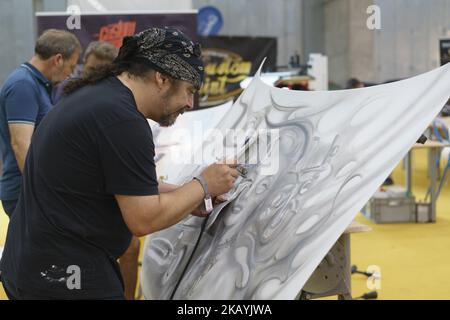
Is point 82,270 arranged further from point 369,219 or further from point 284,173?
point 369,219

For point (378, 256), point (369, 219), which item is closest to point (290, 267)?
point (378, 256)

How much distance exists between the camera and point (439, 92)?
1307mm

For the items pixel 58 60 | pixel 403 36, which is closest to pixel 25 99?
pixel 58 60

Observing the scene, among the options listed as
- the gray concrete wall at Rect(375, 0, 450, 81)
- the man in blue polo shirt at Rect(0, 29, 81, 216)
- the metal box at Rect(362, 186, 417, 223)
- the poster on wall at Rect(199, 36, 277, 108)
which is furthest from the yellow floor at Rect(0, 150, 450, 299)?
the gray concrete wall at Rect(375, 0, 450, 81)

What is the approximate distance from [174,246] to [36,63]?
1241mm

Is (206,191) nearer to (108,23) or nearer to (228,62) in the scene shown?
(108,23)

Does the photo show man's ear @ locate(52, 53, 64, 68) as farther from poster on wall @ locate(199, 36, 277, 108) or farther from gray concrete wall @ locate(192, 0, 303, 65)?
gray concrete wall @ locate(192, 0, 303, 65)

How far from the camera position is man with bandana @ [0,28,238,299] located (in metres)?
1.35

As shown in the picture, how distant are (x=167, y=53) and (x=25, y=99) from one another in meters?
1.30

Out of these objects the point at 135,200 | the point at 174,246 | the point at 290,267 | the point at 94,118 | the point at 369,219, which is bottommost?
the point at 369,219

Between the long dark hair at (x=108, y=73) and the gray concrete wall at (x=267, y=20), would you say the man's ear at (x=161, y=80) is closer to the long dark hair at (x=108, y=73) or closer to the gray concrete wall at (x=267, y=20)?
the long dark hair at (x=108, y=73)

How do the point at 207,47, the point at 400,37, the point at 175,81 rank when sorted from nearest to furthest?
the point at 175,81 → the point at 207,47 → the point at 400,37

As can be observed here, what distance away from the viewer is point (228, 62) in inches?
386

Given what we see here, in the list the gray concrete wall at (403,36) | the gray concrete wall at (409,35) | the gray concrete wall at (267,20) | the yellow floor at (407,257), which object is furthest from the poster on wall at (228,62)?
the yellow floor at (407,257)
